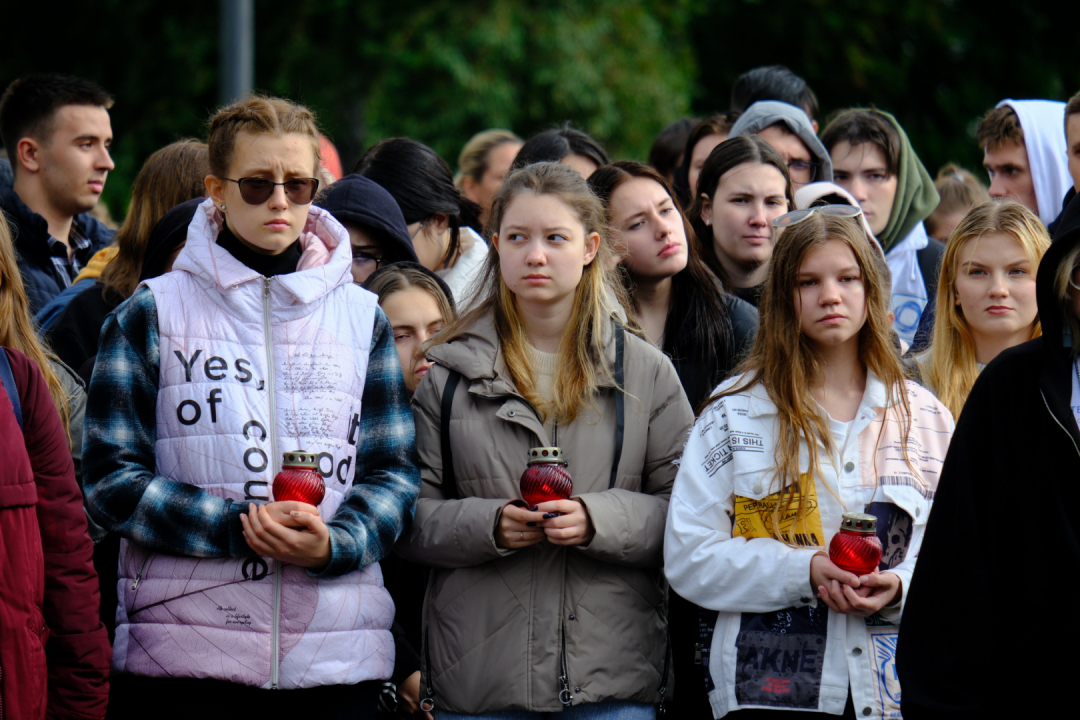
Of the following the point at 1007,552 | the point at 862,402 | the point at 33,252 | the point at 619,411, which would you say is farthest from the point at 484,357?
the point at 33,252

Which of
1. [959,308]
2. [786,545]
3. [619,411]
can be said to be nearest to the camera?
[786,545]

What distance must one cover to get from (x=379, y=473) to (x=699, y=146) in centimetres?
311

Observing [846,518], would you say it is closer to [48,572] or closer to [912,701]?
[912,701]

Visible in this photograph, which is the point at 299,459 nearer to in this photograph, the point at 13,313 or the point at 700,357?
the point at 13,313

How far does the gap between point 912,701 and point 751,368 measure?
1.26 metres

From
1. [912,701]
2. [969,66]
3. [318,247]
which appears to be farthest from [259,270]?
[969,66]

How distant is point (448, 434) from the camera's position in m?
3.49

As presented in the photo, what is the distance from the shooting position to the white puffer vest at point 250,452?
3092 mm

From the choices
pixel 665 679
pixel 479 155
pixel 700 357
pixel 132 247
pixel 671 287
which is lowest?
pixel 665 679

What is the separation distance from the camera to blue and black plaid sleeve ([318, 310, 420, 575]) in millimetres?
3150

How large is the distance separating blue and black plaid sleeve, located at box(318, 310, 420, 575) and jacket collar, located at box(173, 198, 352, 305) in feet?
0.70

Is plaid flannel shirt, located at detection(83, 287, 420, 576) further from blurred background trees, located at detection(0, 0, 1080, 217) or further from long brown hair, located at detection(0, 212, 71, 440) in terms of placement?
blurred background trees, located at detection(0, 0, 1080, 217)

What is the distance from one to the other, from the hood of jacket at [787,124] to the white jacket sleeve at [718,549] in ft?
7.87

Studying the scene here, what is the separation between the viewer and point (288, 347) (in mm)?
3281
